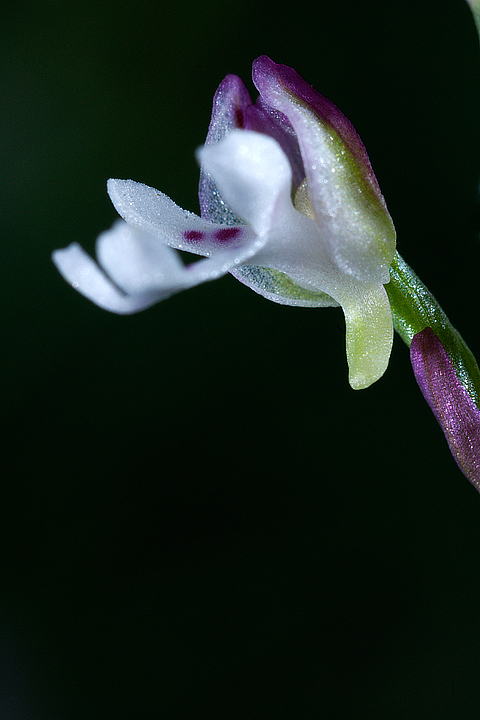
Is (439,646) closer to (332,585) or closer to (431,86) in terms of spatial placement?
(332,585)

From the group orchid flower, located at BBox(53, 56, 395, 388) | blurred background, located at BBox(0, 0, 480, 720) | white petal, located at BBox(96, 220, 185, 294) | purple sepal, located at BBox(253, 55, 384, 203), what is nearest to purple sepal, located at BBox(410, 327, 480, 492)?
orchid flower, located at BBox(53, 56, 395, 388)

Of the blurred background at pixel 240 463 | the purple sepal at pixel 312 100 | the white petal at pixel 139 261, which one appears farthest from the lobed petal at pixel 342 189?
the blurred background at pixel 240 463

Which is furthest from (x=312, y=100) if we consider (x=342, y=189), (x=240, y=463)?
(x=240, y=463)

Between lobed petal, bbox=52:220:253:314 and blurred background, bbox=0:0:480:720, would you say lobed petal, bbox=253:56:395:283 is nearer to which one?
lobed petal, bbox=52:220:253:314

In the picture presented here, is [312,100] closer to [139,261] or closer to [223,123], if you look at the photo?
[223,123]

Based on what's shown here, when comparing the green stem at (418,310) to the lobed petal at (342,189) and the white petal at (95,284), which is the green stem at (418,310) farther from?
the white petal at (95,284)

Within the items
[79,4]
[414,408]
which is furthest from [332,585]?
[79,4]

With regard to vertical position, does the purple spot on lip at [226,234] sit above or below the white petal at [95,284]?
above
